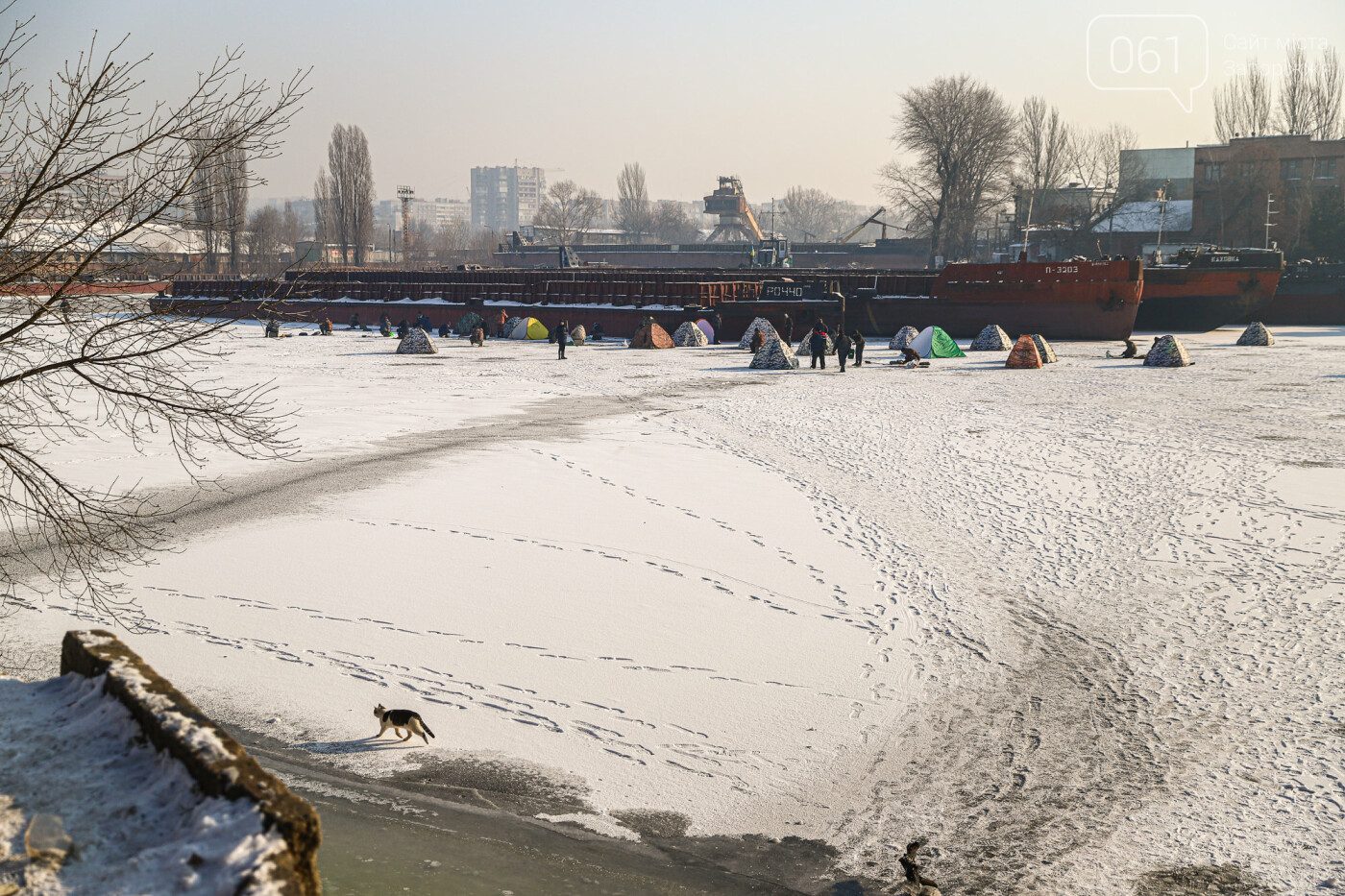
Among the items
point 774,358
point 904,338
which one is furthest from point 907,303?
point 774,358

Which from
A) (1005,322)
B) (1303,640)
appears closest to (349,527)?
(1303,640)

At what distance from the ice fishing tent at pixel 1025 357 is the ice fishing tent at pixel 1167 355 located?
3.04m

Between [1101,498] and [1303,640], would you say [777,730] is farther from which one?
[1101,498]

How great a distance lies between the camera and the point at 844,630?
327 inches

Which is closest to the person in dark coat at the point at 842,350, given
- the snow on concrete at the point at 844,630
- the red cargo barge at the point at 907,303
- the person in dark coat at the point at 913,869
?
the red cargo barge at the point at 907,303

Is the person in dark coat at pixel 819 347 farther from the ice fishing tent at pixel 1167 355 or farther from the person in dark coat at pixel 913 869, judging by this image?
the person in dark coat at pixel 913 869

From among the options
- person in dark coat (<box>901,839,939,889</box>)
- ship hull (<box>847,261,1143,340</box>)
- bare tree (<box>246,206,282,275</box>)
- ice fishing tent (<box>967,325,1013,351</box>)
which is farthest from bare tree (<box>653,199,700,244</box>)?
person in dark coat (<box>901,839,939,889</box>)

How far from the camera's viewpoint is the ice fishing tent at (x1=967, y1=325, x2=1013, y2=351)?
3509 cm

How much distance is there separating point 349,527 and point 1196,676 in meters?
8.09

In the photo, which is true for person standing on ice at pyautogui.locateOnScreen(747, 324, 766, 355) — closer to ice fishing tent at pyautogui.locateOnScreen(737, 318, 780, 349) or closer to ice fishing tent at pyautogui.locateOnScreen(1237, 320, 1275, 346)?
ice fishing tent at pyautogui.locateOnScreen(737, 318, 780, 349)

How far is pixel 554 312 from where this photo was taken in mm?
43781

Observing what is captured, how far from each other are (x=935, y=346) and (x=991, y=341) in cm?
421

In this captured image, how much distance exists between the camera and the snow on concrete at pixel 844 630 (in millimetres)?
5746

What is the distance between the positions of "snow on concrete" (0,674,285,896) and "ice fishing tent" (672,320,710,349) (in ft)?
109
